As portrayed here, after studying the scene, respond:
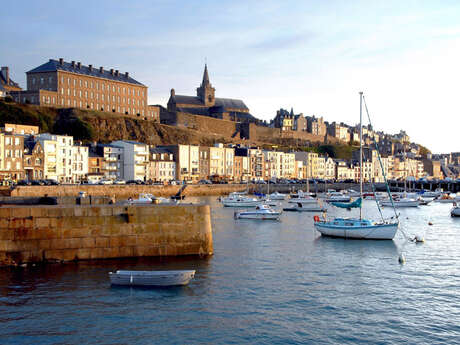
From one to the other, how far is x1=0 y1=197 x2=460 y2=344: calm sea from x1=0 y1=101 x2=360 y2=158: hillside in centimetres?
7409

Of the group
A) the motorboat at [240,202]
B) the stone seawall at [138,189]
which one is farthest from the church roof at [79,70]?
the motorboat at [240,202]

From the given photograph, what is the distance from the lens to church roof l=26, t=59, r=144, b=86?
98.2 meters

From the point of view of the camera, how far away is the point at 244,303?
17.1 m

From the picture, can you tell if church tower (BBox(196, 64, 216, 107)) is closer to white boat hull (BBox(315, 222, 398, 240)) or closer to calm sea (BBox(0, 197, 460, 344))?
white boat hull (BBox(315, 222, 398, 240))

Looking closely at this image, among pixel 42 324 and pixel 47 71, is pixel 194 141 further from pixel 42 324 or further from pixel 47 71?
pixel 42 324

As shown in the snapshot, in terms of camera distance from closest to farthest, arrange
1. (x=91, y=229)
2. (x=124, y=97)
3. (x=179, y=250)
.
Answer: (x=91, y=229) → (x=179, y=250) → (x=124, y=97)

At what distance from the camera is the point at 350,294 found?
18.7 metres

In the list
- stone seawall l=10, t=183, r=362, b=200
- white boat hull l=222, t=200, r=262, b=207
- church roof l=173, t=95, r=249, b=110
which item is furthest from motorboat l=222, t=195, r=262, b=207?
church roof l=173, t=95, r=249, b=110

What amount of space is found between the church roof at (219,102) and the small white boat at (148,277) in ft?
423

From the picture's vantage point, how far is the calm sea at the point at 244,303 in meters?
14.4

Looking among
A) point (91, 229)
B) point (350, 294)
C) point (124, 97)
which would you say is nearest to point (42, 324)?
point (91, 229)

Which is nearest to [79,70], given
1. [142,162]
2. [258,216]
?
[142,162]

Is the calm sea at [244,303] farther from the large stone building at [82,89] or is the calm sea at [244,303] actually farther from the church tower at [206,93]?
the church tower at [206,93]

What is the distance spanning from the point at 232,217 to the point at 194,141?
73.3m
